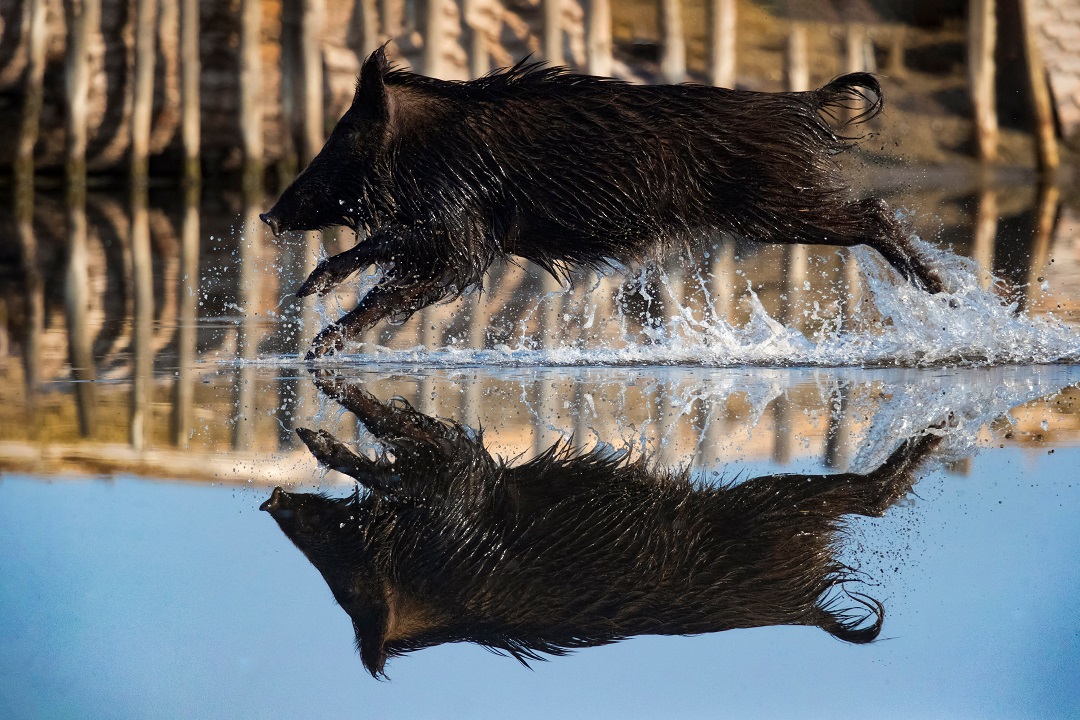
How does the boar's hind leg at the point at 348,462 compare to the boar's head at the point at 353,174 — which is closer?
the boar's hind leg at the point at 348,462

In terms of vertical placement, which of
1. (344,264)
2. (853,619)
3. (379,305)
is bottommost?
(853,619)

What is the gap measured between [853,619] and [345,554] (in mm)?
1091

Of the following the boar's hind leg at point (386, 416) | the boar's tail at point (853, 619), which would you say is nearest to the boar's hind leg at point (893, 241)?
the boar's hind leg at point (386, 416)

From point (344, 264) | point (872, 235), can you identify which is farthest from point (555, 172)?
point (872, 235)

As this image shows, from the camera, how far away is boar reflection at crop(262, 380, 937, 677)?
2660mm

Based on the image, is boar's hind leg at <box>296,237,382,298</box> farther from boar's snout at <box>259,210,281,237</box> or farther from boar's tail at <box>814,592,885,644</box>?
boar's tail at <box>814,592,885,644</box>

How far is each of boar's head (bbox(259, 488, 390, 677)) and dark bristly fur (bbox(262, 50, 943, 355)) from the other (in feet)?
6.01

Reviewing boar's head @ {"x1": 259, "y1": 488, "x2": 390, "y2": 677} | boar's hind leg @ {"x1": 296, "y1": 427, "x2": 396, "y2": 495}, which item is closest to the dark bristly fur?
boar's hind leg @ {"x1": 296, "y1": 427, "x2": 396, "y2": 495}

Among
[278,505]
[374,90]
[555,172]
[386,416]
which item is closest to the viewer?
[278,505]

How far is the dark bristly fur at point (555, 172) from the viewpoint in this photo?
5070mm

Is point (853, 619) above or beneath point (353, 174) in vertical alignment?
beneath

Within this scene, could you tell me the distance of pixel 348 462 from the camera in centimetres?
365

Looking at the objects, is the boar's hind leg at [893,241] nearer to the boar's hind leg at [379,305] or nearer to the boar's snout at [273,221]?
the boar's hind leg at [379,305]

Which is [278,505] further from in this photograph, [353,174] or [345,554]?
[353,174]
